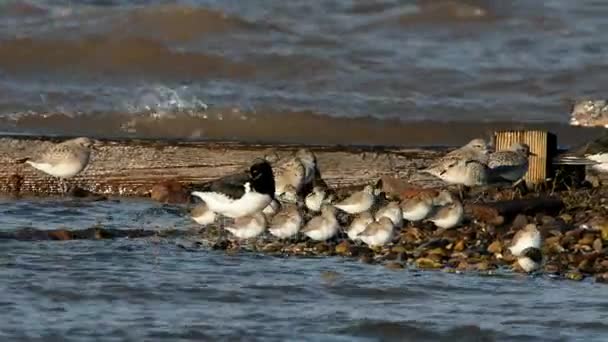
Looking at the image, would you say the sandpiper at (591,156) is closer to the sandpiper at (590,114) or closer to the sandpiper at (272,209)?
the sandpiper at (272,209)

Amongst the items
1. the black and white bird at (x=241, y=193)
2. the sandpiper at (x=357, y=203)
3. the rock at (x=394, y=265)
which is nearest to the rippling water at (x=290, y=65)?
the sandpiper at (x=357, y=203)

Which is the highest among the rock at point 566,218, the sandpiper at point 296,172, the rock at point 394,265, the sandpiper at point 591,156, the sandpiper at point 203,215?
the sandpiper at point 591,156

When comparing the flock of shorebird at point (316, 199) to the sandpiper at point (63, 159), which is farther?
the sandpiper at point (63, 159)

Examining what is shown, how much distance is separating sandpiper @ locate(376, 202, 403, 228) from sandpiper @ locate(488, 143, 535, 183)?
1.36 m

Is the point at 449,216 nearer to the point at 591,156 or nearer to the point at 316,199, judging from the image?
the point at 316,199

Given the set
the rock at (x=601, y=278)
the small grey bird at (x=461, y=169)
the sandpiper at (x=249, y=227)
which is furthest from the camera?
the small grey bird at (x=461, y=169)

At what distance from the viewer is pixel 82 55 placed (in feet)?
59.9

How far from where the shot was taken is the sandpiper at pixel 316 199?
35.3 feet

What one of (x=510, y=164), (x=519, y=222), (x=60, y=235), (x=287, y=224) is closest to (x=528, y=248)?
(x=519, y=222)

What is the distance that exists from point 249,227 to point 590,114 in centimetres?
649

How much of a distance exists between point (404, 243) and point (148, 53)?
9.13 metres

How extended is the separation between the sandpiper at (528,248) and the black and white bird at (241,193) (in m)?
1.87

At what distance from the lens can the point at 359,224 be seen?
9836 mm

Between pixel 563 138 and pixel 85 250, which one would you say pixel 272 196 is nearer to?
pixel 85 250
